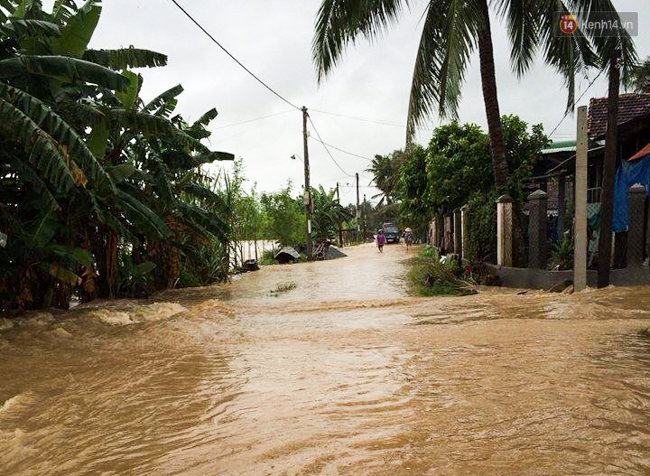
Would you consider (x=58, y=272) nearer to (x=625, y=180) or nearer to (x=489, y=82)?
(x=489, y=82)

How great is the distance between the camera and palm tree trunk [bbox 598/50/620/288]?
816cm

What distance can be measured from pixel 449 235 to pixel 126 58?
1432cm

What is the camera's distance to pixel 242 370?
4.59m

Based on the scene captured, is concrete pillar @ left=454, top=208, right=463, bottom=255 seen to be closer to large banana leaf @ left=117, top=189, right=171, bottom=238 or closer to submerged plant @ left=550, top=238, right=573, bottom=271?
submerged plant @ left=550, top=238, right=573, bottom=271

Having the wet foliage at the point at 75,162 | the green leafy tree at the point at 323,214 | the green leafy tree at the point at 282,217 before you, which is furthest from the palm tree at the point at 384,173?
the wet foliage at the point at 75,162

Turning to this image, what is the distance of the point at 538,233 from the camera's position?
9.93 metres

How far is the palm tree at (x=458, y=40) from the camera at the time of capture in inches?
328

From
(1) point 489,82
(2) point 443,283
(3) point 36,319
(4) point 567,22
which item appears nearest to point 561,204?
(1) point 489,82

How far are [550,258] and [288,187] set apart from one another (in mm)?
20011

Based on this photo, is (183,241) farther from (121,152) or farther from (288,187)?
(288,187)

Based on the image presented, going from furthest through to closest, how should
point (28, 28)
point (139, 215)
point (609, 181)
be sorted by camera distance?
point (139, 215) < point (609, 181) < point (28, 28)

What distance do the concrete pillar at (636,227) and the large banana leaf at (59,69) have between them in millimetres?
8379

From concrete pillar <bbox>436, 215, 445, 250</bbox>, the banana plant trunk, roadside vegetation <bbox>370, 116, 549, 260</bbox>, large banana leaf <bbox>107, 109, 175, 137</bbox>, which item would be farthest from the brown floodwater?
concrete pillar <bbox>436, 215, 445, 250</bbox>

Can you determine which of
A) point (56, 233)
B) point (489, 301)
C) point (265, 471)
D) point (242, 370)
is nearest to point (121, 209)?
point (56, 233)
